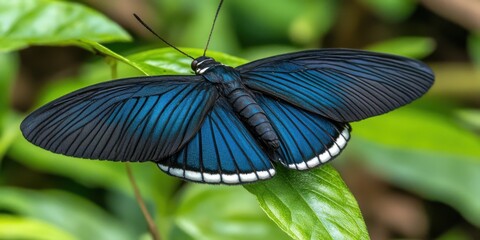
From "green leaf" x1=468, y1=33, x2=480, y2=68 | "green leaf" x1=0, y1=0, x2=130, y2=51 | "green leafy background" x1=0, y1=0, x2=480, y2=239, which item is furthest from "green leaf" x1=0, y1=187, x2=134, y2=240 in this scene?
"green leaf" x1=468, y1=33, x2=480, y2=68

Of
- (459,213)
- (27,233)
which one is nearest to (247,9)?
(459,213)

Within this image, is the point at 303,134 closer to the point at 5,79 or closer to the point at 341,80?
the point at 341,80

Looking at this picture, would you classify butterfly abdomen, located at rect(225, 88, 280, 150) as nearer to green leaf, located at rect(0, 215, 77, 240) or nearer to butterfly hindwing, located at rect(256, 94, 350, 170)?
butterfly hindwing, located at rect(256, 94, 350, 170)

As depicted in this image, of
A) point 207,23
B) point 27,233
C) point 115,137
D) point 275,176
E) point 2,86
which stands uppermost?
point 207,23

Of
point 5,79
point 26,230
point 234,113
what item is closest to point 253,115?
point 234,113

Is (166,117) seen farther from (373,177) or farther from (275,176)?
(373,177)

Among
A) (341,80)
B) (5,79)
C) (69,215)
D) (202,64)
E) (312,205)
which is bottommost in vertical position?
(312,205)
